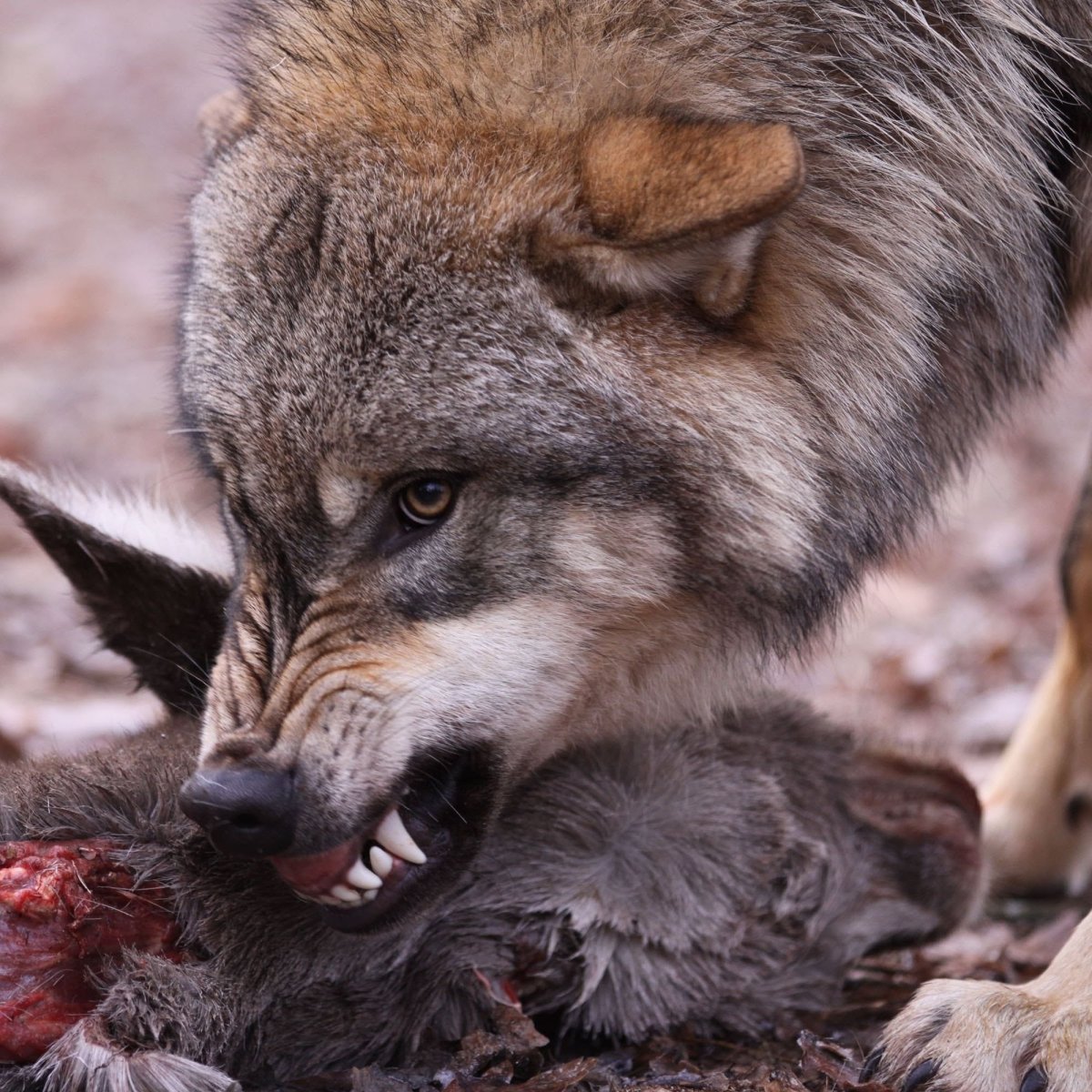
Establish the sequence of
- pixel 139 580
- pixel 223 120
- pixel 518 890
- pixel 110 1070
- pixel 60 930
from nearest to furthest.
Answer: pixel 110 1070, pixel 60 930, pixel 518 890, pixel 139 580, pixel 223 120

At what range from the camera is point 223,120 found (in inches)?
147

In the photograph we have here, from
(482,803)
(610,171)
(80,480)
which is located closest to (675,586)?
(482,803)

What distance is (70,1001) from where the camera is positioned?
2656mm

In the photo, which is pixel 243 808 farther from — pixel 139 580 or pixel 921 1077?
pixel 921 1077

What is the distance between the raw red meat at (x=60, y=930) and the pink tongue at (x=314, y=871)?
24 cm

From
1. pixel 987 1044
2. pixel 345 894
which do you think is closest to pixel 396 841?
pixel 345 894

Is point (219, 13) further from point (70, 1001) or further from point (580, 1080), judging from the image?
point (580, 1080)

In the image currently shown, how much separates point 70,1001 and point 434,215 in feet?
5.43

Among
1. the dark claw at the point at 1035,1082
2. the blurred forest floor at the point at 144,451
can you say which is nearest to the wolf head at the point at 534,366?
the blurred forest floor at the point at 144,451

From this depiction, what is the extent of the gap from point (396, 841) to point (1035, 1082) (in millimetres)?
1327

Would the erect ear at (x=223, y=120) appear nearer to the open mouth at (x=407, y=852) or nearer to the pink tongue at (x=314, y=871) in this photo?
the open mouth at (x=407, y=852)

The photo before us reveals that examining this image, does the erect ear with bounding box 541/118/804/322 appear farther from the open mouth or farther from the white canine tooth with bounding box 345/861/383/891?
the white canine tooth with bounding box 345/861/383/891

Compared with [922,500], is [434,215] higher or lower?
higher

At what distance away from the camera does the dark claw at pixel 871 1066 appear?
2.93 meters
